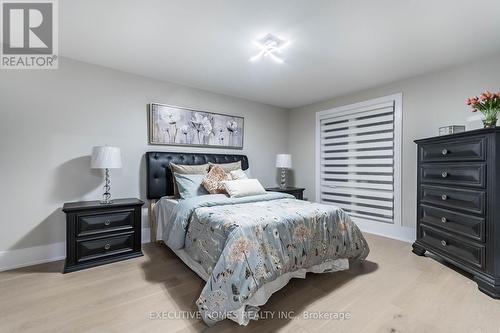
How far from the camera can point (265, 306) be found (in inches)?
67.7

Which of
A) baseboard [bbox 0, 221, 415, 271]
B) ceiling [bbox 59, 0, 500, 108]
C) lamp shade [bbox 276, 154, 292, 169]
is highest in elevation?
ceiling [bbox 59, 0, 500, 108]

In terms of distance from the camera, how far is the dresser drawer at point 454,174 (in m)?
2.04

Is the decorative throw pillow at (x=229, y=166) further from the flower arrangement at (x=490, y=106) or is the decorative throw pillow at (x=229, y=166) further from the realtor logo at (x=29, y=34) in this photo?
the flower arrangement at (x=490, y=106)

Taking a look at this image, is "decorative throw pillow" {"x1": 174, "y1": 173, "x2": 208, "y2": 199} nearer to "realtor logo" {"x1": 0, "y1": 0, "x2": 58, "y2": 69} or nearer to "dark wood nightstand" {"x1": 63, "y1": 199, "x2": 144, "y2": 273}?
"dark wood nightstand" {"x1": 63, "y1": 199, "x2": 144, "y2": 273}

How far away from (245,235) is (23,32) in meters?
2.80

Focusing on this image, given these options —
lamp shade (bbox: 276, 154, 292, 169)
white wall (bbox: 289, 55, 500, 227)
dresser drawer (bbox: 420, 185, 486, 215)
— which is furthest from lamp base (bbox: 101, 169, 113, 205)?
white wall (bbox: 289, 55, 500, 227)

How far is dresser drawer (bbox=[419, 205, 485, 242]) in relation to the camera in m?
2.04

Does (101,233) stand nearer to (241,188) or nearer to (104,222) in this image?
(104,222)

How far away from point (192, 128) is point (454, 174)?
3249mm

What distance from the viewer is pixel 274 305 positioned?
173 centimetres

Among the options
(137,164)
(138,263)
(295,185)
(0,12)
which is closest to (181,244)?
(138,263)

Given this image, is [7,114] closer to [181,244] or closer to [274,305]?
[181,244]

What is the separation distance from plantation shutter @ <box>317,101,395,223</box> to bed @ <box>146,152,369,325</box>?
1.47 m

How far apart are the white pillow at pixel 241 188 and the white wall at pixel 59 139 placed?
122 cm
